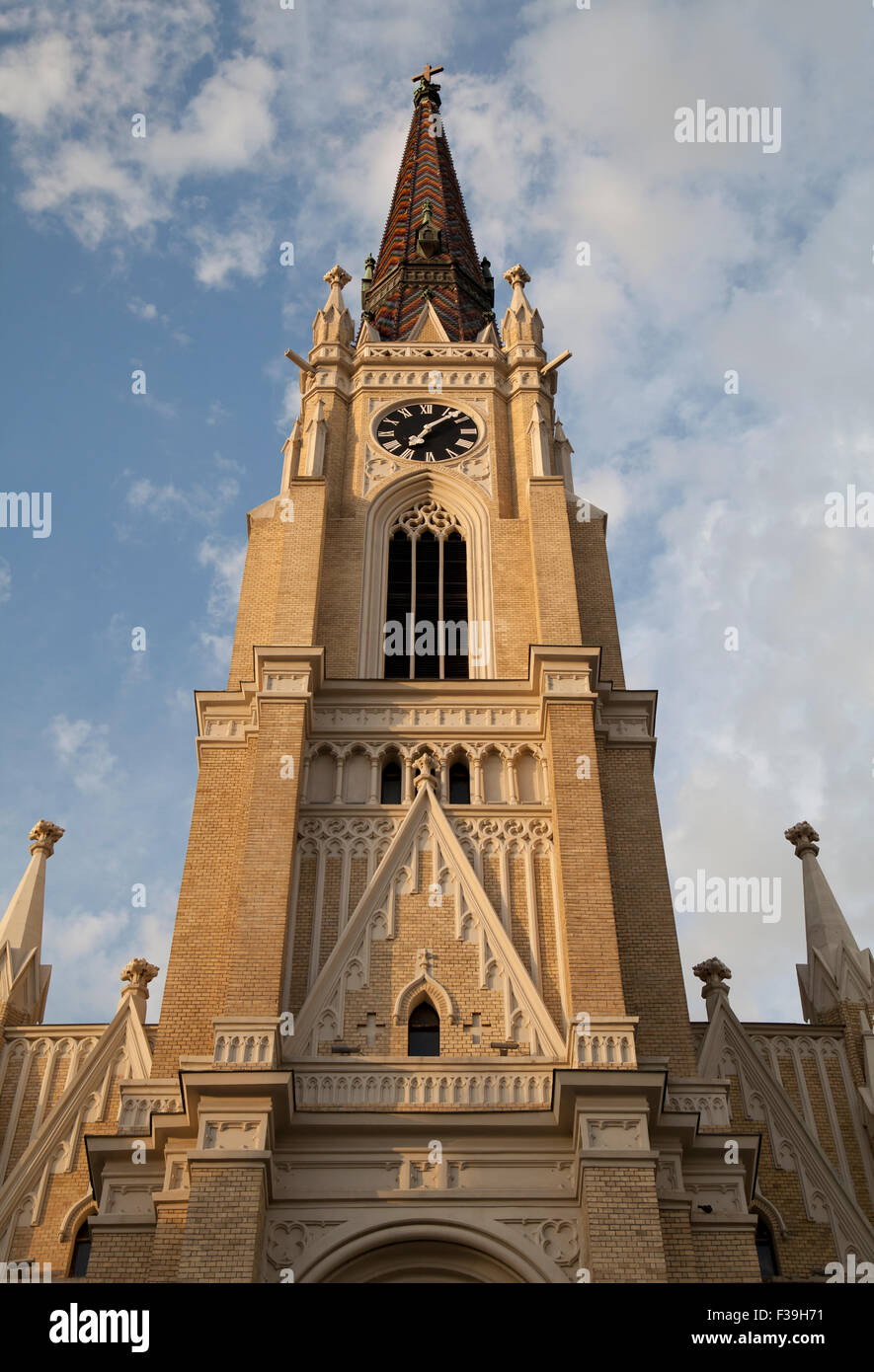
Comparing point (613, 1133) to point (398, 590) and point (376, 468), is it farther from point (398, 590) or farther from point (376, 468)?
point (376, 468)

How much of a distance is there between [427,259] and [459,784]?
22198 mm

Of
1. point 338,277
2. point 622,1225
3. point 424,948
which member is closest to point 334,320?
point 338,277

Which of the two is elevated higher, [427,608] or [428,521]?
[428,521]

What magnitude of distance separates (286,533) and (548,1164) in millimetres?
12162

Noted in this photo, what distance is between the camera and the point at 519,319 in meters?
31.1

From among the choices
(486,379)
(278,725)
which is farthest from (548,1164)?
(486,379)

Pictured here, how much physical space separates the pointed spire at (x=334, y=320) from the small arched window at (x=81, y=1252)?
18.1 metres

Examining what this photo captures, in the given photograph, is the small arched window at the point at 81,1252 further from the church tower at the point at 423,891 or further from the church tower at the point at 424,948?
the church tower at the point at 423,891

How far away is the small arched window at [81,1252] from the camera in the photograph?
18500 mm

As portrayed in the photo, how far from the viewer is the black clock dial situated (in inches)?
1102

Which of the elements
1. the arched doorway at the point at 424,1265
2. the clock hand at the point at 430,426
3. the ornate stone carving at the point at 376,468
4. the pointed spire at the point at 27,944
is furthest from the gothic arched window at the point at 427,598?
the arched doorway at the point at 424,1265
